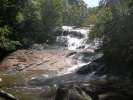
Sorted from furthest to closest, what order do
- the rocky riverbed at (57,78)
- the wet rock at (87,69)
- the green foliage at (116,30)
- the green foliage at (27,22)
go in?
the green foliage at (27,22), the wet rock at (87,69), the green foliage at (116,30), the rocky riverbed at (57,78)

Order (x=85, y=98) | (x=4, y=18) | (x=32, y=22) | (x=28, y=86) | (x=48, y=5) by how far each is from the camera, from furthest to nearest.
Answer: (x=48, y=5) < (x=32, y=22) < (x=4, y=18) < (x=28, y=86) < (x=85, y=98)

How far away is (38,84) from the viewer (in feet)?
66.4

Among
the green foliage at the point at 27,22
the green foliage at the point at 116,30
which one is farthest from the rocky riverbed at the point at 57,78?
the green foliage at the point at 27,22

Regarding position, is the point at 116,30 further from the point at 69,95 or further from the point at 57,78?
the point at 69,95

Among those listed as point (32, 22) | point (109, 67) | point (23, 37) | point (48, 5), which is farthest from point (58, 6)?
point (109, 67)

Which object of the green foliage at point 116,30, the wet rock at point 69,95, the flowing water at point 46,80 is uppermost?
the green foliage at point 116,30

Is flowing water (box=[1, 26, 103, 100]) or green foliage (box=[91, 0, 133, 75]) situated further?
flowing water (box=[1, 26, 103, 100])

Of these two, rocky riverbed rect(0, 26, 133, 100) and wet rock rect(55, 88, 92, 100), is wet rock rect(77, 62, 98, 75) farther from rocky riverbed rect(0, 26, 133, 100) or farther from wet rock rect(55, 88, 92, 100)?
wet rock rect(55, 88, 92, 100)

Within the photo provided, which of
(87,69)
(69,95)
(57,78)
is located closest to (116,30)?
(57,78)

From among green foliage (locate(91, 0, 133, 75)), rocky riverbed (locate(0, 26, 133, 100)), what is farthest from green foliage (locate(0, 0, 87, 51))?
green foliage (locate(91, 0, 133, 75))

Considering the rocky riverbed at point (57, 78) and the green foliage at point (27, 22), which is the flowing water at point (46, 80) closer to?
the rocky riverbed at point (57, 78)

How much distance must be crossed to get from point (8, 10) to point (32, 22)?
464cm

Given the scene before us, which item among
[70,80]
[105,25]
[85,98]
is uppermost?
[105,25]

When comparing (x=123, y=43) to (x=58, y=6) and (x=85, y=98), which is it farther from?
(x=58, y=6)
